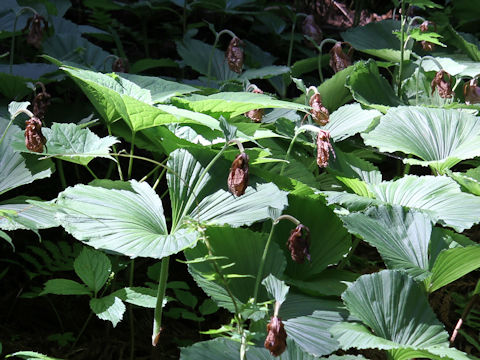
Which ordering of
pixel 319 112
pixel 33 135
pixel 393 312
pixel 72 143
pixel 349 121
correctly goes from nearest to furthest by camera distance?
pixel 393 312 → pixel 33 135 → pixel 72 143 → pixel 319 112 → pixel 349 121

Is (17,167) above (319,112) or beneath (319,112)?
beneath

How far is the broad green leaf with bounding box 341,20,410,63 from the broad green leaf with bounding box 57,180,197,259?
1.67 meters

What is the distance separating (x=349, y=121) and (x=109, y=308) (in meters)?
1.10

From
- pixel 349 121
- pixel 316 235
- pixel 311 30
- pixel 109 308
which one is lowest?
pixel 109 308

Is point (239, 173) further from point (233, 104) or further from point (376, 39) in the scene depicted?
point (376, 39)

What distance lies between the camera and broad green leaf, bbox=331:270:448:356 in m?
1.27

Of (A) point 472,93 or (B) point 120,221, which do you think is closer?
(B) point 120,221

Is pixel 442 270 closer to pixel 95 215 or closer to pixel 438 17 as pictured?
pixel 95 215

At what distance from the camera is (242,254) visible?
1471 millimetres

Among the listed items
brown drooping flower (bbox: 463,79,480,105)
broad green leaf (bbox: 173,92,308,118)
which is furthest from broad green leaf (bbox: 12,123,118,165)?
brown drooping flower (bbox: 463,79,480,105)

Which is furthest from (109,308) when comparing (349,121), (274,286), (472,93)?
(472,93)

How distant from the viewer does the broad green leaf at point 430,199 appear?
4.84 feet

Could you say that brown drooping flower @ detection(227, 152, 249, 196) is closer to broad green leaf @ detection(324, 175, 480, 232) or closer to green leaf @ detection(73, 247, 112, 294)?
broad green leaf @ detection(324, 175, 480, 232)

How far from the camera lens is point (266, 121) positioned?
7.23ft
